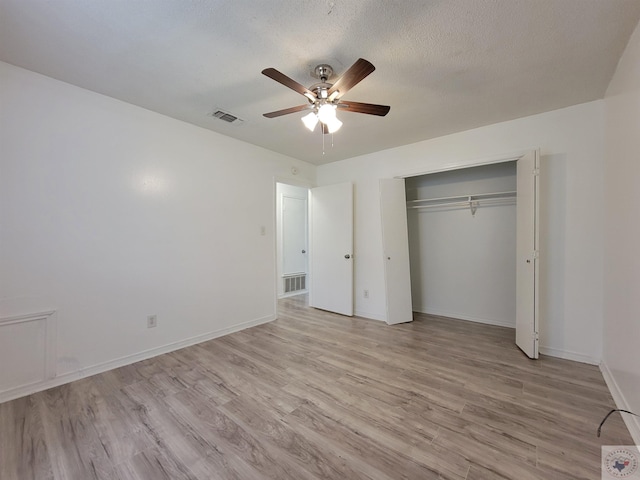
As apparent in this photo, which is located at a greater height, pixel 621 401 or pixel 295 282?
pixel 295 282

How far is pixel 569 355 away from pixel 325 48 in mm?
3626

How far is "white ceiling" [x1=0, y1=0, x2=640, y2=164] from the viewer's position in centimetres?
152

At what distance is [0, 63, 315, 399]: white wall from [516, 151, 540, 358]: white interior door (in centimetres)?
332

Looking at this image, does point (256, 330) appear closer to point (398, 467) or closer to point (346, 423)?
point (346, 423)

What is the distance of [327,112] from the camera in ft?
6.33

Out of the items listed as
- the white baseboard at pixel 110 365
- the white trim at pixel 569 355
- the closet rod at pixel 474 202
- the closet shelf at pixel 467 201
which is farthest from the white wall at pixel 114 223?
the white trim at pixel 569 355

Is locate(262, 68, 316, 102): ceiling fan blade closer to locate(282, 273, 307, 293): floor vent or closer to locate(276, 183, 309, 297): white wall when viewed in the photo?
locate(276, 183, 309, 297): white wall

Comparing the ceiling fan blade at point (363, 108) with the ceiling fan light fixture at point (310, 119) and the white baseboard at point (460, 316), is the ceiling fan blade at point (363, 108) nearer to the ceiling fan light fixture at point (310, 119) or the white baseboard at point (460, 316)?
the ceiling fan light fixture at point (310, 119)

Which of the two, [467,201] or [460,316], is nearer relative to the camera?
[467,201]

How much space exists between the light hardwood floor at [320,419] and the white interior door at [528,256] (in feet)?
0.78

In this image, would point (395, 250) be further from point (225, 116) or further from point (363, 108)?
point (225, 116)

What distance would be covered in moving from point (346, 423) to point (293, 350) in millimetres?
1246

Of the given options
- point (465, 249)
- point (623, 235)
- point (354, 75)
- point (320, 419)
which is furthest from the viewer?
point (465, 249)

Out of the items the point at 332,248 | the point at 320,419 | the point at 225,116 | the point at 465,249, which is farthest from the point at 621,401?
the point at 225,116
